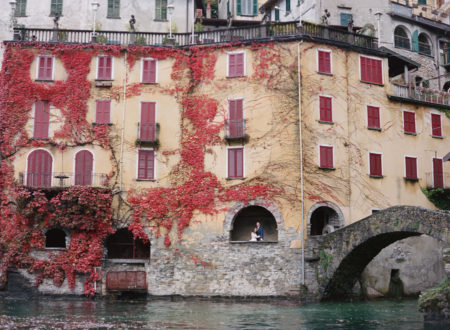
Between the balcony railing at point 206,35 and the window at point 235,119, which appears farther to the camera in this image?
the balcony railing at point 206,35

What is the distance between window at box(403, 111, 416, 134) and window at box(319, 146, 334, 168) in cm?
655

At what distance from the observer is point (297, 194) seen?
3625cm

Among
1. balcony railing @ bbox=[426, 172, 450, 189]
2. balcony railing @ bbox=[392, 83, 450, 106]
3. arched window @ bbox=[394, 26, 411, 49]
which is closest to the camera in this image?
balcony railing @ bbox=[426, 172, 450, 189]

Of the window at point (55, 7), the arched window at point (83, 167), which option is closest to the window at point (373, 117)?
the arched window at point (83, 167)

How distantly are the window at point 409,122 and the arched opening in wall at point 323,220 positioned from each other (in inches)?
323

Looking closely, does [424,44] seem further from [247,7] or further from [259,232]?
[259,232]

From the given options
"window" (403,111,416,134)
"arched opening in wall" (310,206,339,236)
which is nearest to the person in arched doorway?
"arched opening in wall" (310,206,339,236)

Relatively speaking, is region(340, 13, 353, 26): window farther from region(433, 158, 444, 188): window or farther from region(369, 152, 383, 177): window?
region(369, 152, 383, 177): window

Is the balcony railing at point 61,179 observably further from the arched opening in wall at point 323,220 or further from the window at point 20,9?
the window at point 20,9

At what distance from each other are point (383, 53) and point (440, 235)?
1808cm

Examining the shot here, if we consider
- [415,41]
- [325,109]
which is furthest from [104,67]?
[415,41]

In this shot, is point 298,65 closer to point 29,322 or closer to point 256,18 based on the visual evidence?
point 256,18

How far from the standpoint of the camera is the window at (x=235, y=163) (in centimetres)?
3734

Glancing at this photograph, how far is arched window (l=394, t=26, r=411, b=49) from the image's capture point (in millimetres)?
50528
